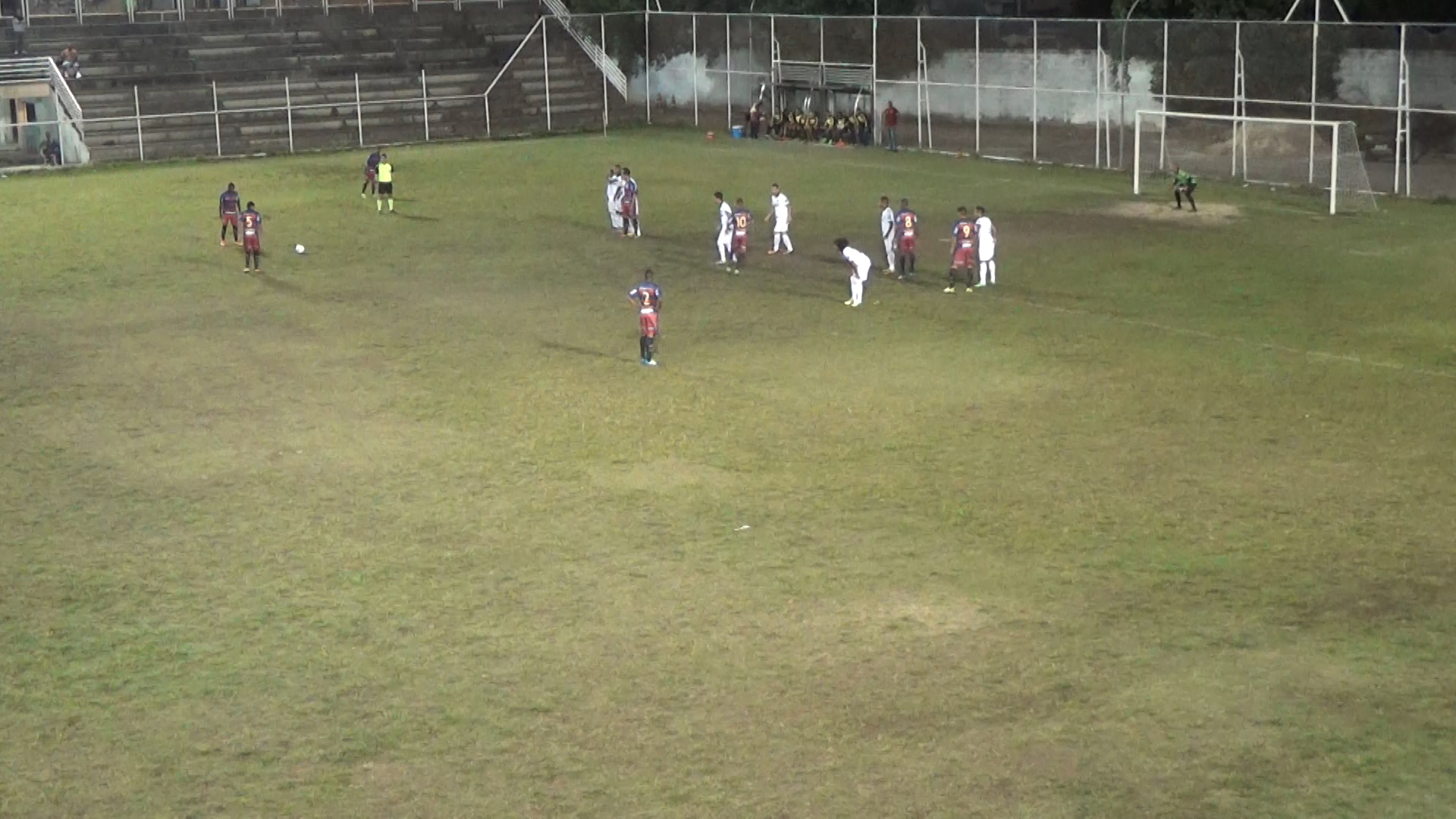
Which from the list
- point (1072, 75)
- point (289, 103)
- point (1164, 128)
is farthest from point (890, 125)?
point (289, 103)

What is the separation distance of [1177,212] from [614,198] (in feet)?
40.5

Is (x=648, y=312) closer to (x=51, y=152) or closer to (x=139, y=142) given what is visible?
(x=51, y=152)

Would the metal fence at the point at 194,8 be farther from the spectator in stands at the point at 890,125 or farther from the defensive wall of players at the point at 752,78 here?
the spectator in stands at the point at 890,125

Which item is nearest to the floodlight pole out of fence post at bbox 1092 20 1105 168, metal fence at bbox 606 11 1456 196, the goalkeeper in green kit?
metal fence at bbox 606 11 1456 196

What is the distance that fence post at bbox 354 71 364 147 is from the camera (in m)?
55.8

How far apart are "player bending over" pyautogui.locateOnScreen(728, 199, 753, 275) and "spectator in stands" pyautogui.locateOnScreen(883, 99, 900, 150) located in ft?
65.3

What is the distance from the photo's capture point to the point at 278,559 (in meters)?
16.0

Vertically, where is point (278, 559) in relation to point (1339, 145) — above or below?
below

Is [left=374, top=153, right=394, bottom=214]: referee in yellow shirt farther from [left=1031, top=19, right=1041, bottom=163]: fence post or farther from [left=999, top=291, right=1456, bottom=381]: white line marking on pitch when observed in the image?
[left=1031, top=19, right=1041, bottom=163]: fence post

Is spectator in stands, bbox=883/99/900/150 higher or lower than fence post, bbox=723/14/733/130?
lower

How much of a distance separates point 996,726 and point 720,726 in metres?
1.98

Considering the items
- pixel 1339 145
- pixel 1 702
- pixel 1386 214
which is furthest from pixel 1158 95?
pixel 1 702

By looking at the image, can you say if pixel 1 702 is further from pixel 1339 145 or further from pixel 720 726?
pixel 1339 145

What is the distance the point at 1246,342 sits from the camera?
2467 cm
